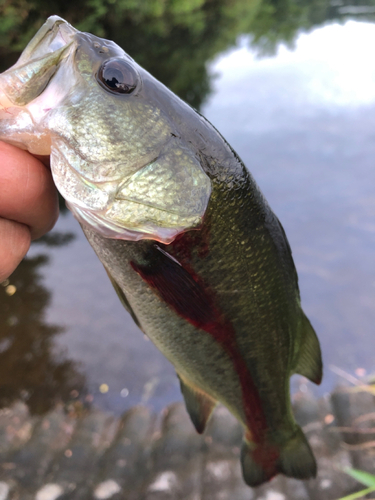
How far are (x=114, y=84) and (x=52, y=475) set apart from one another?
2.71 metres

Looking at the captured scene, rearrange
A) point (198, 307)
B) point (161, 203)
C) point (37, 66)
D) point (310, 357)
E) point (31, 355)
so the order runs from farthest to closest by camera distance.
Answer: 1. point (31, 355)
2. point (310, 357)
3. point (198, 307)
4. point (161, 203)
5. point (37, 66)

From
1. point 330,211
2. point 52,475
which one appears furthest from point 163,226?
point 330,211

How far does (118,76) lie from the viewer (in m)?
1.13

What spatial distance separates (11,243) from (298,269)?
4567 millimetres

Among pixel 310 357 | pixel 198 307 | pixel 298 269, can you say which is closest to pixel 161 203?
pixel 198 307

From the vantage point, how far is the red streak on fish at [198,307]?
121cm

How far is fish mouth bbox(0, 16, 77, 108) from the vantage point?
98cm

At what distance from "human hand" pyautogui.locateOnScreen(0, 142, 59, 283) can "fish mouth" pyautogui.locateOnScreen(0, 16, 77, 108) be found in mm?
155

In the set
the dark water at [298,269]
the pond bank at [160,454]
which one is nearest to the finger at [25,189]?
the pond bank at [160,454]

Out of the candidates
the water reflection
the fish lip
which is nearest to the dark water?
the fish lip

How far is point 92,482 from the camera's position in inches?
98.9

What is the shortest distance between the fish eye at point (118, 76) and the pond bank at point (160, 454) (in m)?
2.57

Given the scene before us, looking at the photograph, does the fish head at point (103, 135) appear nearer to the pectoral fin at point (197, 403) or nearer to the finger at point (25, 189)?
the finger at point (25, 189)

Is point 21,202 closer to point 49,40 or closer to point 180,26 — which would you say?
point 49,40
